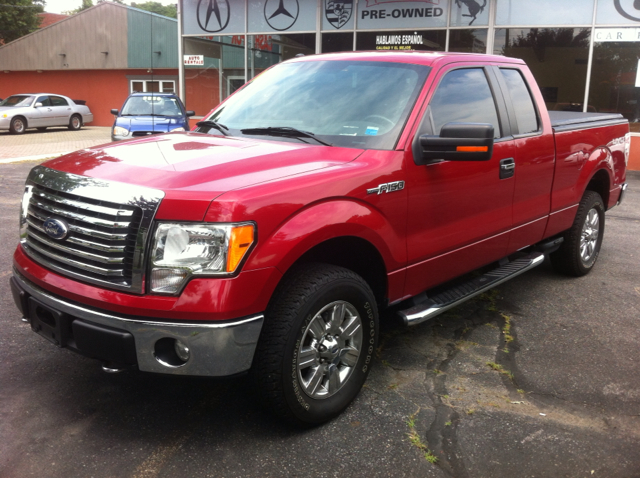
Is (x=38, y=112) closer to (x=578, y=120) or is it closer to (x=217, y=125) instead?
(x=217, y=125)

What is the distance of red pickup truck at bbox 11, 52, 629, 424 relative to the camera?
8.73 feet

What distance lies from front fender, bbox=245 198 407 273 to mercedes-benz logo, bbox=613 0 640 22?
42.1 feet

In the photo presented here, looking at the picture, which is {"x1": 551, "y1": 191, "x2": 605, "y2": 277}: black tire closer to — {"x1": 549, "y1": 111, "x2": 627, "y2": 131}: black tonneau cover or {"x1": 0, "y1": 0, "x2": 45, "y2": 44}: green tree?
{"x1": 549, "y1": 111, "x2": 627, "y2": 131}: black tonneau cover

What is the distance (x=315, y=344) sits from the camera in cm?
307

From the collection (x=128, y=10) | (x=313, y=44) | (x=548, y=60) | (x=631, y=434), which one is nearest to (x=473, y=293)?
(x=631, y=434)

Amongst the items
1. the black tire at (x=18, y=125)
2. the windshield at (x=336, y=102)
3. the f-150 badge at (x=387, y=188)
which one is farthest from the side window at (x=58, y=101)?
the f-150 badge at (x=387, y=188)

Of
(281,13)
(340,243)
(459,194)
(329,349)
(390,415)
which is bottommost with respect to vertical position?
(390,415)

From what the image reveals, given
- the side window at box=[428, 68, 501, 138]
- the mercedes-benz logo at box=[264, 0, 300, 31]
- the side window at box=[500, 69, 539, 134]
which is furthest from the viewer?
the mercedes-benz logo at box=[264, 0, 300, 31]

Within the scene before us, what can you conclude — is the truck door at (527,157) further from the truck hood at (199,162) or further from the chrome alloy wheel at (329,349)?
the chrome alloy wheel at (329,349)

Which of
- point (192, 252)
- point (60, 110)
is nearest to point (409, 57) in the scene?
point (192, 252)

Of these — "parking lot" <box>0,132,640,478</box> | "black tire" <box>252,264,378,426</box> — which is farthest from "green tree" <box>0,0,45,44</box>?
"black tire" <box>252,264,378,426</box>

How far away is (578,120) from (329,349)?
3618mm

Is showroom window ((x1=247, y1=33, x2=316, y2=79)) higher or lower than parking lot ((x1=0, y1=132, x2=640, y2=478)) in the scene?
higher

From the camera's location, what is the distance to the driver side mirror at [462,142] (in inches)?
131
